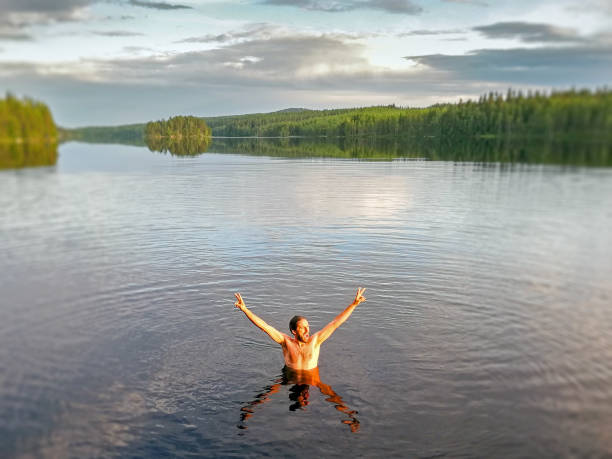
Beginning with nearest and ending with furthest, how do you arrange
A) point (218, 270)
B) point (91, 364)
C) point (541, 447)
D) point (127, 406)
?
point (541, 447)
point (127, 406)
point (91, 364)
point (218, 270)

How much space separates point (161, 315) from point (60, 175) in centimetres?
5583

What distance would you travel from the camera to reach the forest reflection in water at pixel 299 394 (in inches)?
428

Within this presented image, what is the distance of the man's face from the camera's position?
11578mm

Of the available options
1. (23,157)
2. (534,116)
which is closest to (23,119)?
(23,157)

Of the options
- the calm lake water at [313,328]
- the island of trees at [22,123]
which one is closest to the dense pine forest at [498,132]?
the island of trees at [22,123]

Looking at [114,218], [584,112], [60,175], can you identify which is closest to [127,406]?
[114,218]

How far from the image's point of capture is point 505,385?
1208cm

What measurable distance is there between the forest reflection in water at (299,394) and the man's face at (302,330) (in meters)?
1.16

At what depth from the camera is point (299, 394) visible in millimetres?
11914

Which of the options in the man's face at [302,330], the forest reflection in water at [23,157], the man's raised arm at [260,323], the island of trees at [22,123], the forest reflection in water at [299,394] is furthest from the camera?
the island of trees at [22,123]

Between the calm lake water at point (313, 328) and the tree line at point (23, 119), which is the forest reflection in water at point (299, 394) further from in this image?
the tree line at point (23, 119)

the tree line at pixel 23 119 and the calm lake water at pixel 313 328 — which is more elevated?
the tree line at pixel 23 119

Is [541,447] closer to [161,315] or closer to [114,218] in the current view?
[161,315]

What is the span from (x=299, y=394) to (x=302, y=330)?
1.64 m
